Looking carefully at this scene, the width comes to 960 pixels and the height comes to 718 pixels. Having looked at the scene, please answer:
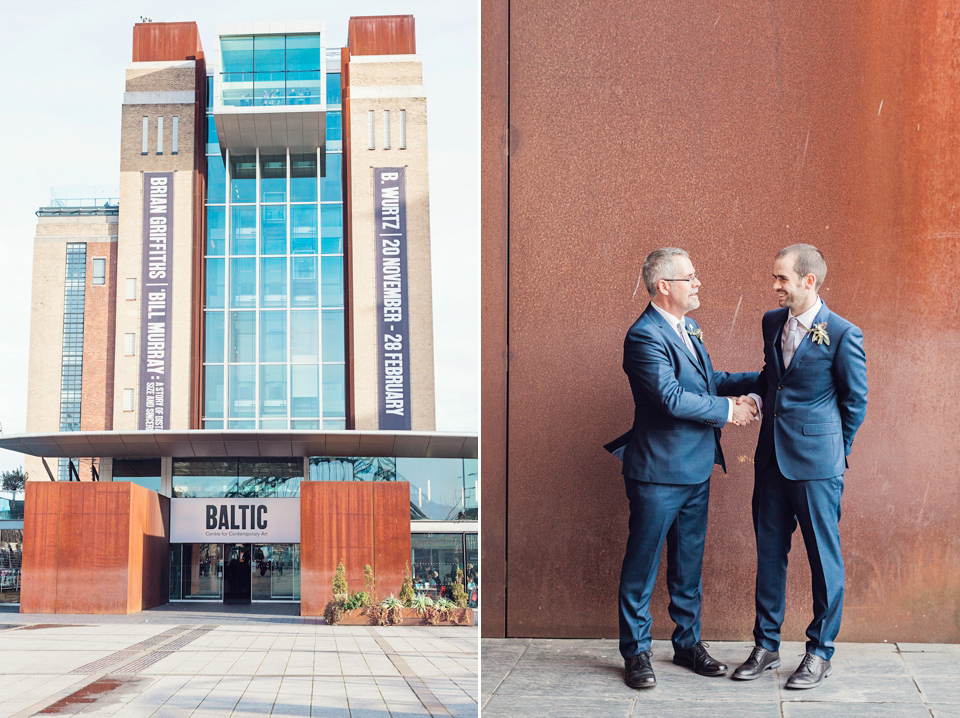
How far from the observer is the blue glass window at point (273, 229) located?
8.40 ft

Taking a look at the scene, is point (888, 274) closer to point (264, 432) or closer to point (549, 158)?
point (549, 158)

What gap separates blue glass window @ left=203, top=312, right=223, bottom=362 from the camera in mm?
2414

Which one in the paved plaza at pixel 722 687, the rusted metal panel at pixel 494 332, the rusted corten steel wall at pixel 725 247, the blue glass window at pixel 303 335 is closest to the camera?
the blue glass window at pixel 303 335

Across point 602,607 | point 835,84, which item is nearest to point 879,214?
point 835,84

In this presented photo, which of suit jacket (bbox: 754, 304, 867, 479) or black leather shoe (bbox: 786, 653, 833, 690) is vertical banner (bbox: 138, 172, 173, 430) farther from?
black leather shoe (bbox: 786, 653, 833, 690)

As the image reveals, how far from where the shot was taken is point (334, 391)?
2.47 metres

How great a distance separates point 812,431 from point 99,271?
104 inches

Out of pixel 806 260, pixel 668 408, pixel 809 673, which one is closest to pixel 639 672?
pixel 809 673

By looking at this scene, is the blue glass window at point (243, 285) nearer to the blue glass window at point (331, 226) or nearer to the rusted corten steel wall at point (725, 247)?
the blue glass window at point (331, 226)

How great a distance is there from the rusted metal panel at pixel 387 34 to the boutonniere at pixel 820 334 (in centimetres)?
187

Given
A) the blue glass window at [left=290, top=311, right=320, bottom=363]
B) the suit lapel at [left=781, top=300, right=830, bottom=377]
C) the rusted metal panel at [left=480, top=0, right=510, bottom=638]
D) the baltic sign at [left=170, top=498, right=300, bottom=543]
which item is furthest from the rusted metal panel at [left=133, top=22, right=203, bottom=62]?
the suit lapel at [left=781, top=300, right=830, bottom=377]

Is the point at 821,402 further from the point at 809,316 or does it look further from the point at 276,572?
the point at 276,572

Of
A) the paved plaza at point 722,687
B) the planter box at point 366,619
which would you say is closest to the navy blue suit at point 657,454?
the paved plaza at point 722,687

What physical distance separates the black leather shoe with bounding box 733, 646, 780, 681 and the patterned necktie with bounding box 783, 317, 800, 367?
1182mm
